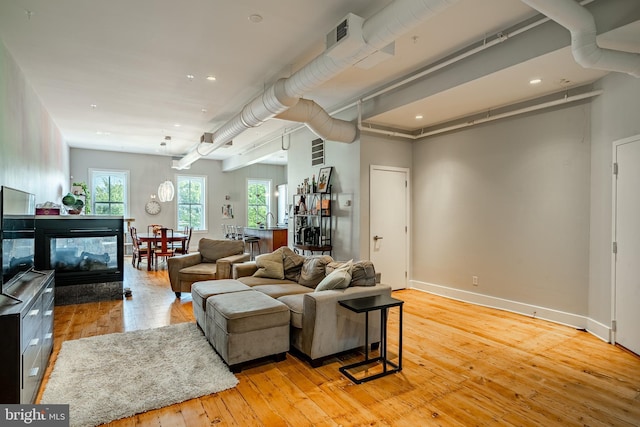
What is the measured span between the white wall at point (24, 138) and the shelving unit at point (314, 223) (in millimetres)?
4063

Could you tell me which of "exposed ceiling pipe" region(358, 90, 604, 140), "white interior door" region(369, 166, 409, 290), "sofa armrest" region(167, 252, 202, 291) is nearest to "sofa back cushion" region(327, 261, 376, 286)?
"white interior door" region(369, 166, 409, 290)

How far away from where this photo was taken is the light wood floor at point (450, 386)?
236 cm

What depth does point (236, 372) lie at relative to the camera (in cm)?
299

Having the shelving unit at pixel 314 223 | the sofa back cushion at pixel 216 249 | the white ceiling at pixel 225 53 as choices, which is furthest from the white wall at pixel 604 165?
the sofa back cushion at pixel 216 249

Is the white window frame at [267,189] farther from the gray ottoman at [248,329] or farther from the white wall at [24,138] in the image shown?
the gray ottoman at [248,329]

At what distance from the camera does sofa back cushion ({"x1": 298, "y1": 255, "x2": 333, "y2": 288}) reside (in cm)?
413

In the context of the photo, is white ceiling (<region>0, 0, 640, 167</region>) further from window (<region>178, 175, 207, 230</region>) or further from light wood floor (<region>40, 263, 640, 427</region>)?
window (<region>178, 175, 207, 230</region>)

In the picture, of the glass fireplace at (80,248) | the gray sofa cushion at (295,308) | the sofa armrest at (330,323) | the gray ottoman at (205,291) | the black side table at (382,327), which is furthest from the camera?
the glass fireplace at (80,248)

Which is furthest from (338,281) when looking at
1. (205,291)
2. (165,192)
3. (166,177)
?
(166,177)

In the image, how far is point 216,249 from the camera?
5.68 metres

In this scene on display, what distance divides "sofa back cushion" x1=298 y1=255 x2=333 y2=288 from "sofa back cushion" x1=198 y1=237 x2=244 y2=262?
1.89 metres

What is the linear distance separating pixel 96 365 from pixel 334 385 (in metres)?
2.10

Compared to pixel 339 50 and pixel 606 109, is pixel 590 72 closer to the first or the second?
pixel 606 109

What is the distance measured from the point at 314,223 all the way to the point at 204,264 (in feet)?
6.93
